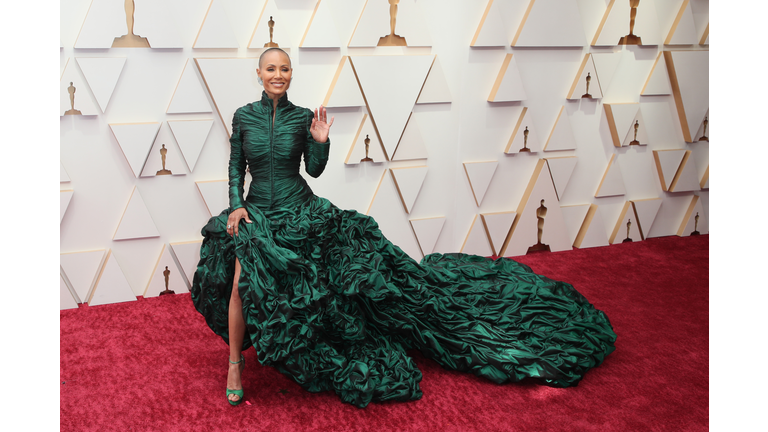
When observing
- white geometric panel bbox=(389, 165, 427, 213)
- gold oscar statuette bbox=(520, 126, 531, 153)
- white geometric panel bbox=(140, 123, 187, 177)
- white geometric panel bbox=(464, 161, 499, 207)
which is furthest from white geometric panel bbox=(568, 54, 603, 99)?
white geometric panel bbox=(140, 123, 187, 177)

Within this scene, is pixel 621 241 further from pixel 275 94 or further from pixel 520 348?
pixel 275 94

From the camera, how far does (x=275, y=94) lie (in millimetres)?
2420

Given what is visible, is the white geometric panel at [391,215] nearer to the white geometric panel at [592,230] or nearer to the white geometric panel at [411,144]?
the white geometric panel at [411,144]

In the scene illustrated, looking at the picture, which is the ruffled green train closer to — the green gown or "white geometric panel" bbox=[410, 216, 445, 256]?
the green gown

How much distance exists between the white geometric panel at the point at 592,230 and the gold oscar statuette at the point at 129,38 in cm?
324

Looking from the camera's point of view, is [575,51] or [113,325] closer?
[113,325]

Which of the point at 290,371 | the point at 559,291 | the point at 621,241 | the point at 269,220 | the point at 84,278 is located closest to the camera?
the point at 290,371

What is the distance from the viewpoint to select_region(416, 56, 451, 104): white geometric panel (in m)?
3.71

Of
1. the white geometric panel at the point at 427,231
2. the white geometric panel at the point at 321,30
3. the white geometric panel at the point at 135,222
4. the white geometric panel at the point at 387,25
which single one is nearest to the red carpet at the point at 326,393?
the white geometric panel at the point at 135,222

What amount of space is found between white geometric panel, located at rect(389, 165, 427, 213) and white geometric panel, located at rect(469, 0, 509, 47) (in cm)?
90

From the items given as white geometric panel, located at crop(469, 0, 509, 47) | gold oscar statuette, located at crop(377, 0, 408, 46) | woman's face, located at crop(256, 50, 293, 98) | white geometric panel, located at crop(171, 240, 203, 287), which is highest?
white geometric panel, located at crop(469, 0, 509, 47)

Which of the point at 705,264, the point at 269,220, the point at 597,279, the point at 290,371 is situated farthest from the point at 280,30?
the point at 705,264

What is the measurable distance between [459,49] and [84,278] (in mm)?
2696

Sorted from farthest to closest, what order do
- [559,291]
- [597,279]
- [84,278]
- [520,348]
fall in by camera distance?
[597,279]
[84,278]
[559,291]
[520,348]
